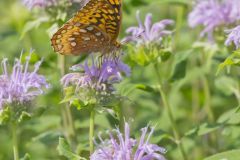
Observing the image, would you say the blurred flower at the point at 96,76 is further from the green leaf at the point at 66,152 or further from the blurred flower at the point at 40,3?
the blurred flower at the point at 40,3

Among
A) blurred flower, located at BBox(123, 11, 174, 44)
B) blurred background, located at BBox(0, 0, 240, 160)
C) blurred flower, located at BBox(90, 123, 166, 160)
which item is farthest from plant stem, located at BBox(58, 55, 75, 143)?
blurred flower, located at BBox(90, 123, 166, 160)

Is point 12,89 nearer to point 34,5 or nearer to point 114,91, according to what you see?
point 114,91

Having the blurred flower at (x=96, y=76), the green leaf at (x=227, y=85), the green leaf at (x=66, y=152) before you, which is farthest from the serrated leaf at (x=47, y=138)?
the green leaf at (x=227, y=85)

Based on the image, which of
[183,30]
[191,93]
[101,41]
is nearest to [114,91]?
[101,41]

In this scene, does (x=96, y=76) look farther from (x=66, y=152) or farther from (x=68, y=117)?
(x=68, y=117)

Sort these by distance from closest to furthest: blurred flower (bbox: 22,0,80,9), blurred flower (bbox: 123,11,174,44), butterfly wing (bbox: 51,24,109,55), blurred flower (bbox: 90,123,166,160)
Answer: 1. blurred flower (bbox: 90,123,166,160)
2. butterfly wing (bbox: 51,24,109,55)
3. blurred flower (bbox: 123,11,174,44)
4. blurred flower (bbox: 22,0,80,9)

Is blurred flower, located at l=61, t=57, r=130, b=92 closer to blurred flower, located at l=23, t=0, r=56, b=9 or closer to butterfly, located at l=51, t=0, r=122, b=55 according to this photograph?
butterfly, located at l=51, t=0, r=122, b=55
